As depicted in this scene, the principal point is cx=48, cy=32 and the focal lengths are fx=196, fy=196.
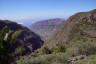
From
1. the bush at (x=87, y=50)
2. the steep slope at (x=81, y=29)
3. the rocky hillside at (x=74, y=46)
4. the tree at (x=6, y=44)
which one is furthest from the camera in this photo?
the steep slope at (x=81, y=29)

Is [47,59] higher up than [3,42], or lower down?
lower down

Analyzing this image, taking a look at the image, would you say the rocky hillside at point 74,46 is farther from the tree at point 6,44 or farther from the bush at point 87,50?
the tree at point 6,44

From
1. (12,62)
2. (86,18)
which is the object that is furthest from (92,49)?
(86,18)

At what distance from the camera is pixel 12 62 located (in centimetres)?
948

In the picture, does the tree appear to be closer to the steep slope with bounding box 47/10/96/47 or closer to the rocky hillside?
the rocky hillside

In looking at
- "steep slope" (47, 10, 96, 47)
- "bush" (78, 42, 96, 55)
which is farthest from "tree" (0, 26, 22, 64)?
"steep slope" (47, 10, 96, 47)

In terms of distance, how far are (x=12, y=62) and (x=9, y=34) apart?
1390mm

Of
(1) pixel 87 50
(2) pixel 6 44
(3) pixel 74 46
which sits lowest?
(3) pixel 74 46

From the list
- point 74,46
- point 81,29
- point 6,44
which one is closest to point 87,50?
point 74,46

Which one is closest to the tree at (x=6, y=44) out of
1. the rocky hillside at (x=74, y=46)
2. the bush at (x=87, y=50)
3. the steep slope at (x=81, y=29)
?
the rocky hillside at (x=74, y=46)

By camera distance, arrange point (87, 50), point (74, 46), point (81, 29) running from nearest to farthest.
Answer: point (87, 50) → point (74, 46) → point (81, 29)

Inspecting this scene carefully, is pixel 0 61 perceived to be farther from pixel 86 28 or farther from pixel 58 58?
pixel 86 28

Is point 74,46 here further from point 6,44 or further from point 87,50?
point 6,44

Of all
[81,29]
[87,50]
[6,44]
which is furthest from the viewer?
[81,29]
